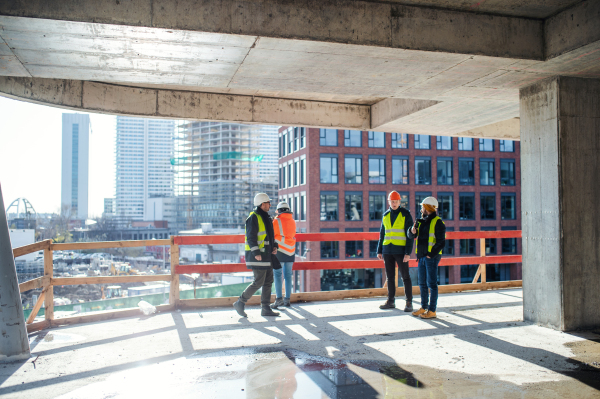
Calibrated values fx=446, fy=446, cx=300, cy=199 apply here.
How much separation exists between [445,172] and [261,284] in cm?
4974

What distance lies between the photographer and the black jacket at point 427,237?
7.28 m

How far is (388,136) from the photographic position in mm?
51125

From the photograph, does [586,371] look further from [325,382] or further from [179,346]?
[179,346]

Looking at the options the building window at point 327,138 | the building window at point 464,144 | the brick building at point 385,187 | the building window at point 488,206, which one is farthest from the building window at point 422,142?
the building window at point 327,138

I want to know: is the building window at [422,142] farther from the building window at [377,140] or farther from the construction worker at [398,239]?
the construction worker at [398,239]

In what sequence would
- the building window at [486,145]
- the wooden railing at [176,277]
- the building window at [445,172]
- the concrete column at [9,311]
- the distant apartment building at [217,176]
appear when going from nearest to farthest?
the concrete column at [9,311], the wooden railing at [176,277], the building window at [445,172], the building window at [486,145], the distant apartment building at [217,176]

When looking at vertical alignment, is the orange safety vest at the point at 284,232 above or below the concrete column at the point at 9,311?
above

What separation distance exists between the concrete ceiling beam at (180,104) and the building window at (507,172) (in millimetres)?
49994

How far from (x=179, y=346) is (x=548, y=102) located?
21.4 feet

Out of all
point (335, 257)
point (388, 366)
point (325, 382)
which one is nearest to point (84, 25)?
point (325, 382)

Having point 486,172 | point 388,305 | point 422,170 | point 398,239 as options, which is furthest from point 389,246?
point 486,172

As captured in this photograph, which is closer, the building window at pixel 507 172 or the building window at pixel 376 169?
the building window at pixel 376 169

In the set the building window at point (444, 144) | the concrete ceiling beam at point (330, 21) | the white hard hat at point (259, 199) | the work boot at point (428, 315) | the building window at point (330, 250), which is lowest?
the building window at point (330, 250)

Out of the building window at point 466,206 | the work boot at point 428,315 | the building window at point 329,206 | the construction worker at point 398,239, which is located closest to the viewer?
the work boot at point 428,315
